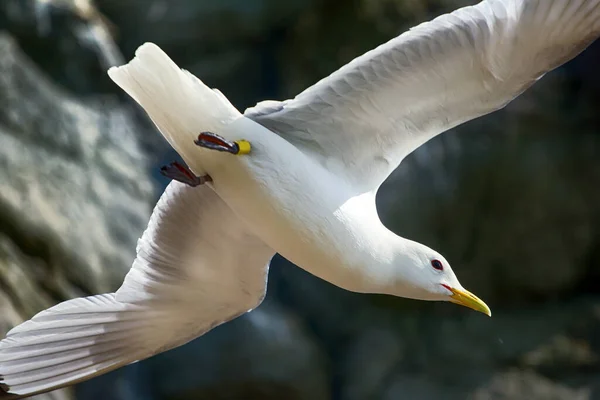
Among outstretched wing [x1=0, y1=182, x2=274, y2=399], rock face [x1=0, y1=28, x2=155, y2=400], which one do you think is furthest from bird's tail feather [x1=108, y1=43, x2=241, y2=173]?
rock face [x1=0, y1=28, x2=155, y2=400]

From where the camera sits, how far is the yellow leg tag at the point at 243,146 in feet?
4.86

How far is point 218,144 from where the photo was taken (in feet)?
4.77

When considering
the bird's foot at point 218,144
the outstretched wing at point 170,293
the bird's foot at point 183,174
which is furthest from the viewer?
the outstretched wing at point 170,293

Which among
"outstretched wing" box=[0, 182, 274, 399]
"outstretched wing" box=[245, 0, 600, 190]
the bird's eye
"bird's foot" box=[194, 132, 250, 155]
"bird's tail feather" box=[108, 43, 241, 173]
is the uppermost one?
"bird's tail feather" box=[108, 43, 241, 173]

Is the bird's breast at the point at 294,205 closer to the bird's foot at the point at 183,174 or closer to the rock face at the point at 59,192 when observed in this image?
the bird's foot at the point at 183,174

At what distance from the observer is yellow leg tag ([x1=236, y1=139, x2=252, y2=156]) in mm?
1480

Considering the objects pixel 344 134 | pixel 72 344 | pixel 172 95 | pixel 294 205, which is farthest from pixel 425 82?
pixel 72 344

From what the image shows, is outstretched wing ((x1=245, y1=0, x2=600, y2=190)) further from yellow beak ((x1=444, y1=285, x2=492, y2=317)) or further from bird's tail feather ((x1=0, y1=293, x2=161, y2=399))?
bird's tail feather ((x1=0, y1=293, x2=161, y2=399))

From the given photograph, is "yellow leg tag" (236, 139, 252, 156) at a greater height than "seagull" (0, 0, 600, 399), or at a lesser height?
greater

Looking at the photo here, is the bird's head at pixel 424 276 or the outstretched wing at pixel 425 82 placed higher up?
the outstretched wing at pixel 425 82

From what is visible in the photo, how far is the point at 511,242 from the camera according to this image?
3.45m

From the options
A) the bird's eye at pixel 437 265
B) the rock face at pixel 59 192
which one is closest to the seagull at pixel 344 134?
the bird's eye at pixel 437 265

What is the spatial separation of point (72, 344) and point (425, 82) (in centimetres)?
86

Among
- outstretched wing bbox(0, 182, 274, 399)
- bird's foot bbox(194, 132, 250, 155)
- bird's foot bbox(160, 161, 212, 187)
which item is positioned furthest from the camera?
outstretched wing bbox(0, 182, 274, 399)
